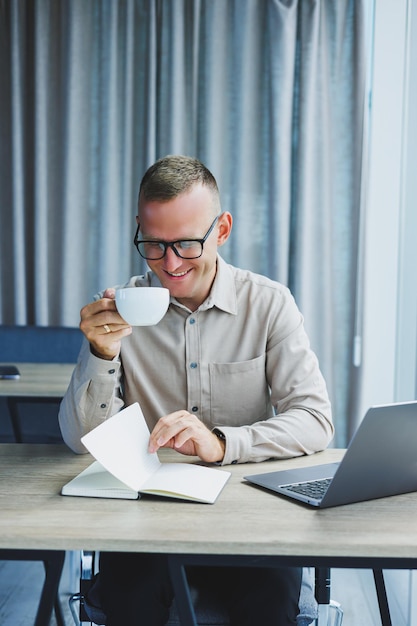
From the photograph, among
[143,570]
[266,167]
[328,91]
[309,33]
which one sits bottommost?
[143,570]

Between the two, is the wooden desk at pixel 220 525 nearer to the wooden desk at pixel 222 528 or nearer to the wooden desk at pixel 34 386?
the wooden desk at pixel 222 528

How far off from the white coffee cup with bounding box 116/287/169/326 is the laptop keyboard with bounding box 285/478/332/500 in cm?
38

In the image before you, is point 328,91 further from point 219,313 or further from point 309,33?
point 219,313

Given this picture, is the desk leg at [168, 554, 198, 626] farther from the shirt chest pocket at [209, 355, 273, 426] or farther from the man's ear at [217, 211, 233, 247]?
the man's ear at [217, 211, 233, 247]

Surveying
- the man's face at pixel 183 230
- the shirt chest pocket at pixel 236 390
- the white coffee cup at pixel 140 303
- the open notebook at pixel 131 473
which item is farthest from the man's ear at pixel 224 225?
the open notebook at pixel 131 473

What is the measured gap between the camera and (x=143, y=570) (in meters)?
1.25

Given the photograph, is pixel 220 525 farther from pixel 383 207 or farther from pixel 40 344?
pixel 383 207

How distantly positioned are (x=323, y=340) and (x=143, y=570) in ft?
8.19

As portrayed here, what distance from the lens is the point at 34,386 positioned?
7.58 ft

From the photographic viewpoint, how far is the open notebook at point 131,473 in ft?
3.58

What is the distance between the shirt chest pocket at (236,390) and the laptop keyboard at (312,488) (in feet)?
1.45

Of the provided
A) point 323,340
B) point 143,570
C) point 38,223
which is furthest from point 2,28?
point 143,570

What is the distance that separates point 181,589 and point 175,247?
742 mm

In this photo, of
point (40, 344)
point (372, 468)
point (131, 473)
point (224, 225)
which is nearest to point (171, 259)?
point (224, 225)
